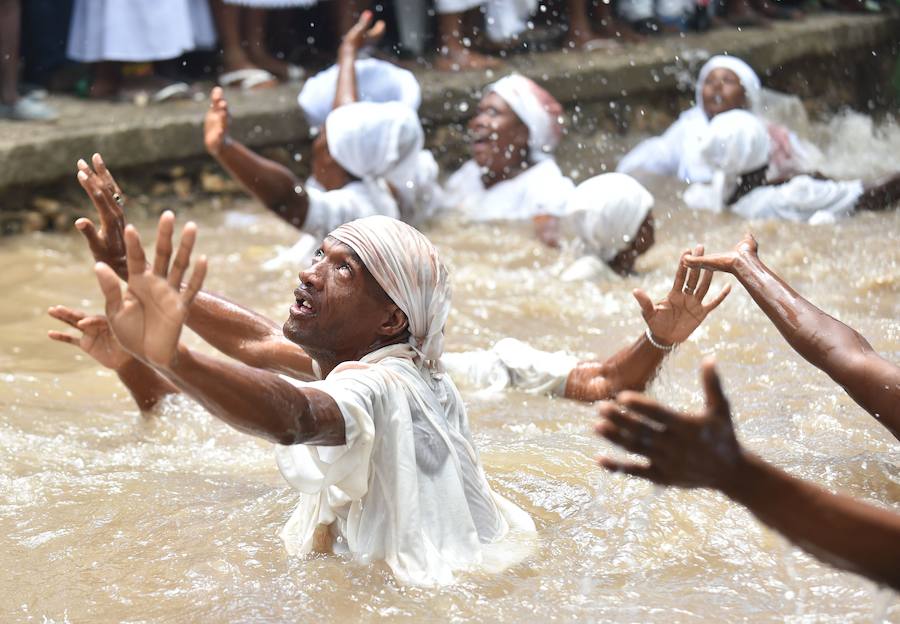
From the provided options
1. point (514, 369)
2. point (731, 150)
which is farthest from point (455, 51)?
point (514, 369)

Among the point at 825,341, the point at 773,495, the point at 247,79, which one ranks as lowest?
the point at 247,79

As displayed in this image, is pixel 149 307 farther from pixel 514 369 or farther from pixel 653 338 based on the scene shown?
pixel 514 369

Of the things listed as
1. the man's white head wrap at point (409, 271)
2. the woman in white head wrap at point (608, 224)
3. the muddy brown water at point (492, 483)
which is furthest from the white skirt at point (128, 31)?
the man's white head wrap at point (409, 271)

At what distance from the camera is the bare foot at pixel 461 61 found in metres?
9.82

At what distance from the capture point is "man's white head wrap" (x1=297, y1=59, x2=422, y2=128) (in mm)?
8281

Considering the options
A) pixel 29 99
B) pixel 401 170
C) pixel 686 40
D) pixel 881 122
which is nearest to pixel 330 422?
pixel 401 170

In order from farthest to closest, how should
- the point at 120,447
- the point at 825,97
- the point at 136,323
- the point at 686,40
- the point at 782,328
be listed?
1. the point at 825,97
2. the point at 686,40
3. the point at 120,447
4. the point at 782,328
5. the point at 136,323

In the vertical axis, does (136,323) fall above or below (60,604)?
above

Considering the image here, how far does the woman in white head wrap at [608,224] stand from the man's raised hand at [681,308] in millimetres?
2562

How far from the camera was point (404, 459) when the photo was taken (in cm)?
341

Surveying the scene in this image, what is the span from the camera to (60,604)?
12.0 feet

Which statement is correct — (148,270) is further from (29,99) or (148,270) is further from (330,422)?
(29,99)

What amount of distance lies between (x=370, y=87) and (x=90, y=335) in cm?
444

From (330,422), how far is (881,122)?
9.59m
